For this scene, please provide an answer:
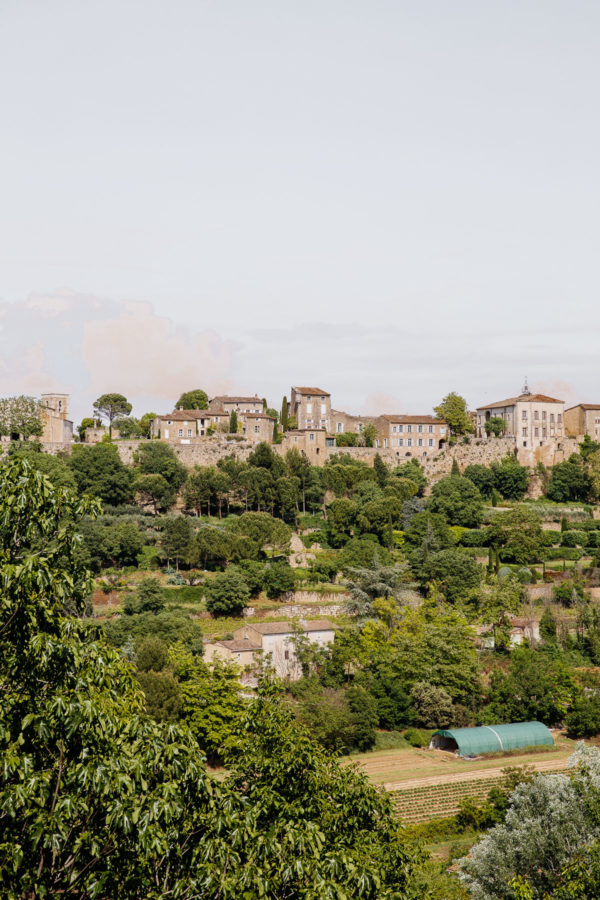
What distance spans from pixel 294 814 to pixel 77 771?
11.2ft

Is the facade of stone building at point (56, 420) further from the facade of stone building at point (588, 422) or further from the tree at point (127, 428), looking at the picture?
the facade of stone building at point (588, 422)

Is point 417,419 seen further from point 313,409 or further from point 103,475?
point 103,475

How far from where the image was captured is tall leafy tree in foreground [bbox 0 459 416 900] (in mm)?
7496

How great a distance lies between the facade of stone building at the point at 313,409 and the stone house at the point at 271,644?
124 feet

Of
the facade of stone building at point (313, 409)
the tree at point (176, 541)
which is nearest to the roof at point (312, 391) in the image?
the facade of stone building at point (313, 409)

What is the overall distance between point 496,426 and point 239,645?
4553cm

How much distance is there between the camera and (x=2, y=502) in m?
8.25

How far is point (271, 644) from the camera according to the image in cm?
3919

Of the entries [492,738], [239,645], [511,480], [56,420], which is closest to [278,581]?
[239,645]

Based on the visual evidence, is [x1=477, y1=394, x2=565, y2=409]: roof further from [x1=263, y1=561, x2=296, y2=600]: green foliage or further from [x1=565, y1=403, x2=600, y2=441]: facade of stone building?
[x1=263, y1=561, x2=296, y2=600]: green foliage

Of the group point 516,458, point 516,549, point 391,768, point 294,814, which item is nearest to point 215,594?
point 391,768

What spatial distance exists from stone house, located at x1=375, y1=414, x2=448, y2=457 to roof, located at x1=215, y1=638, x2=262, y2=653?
40.7m

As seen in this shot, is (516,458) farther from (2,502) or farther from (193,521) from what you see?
(2,502)

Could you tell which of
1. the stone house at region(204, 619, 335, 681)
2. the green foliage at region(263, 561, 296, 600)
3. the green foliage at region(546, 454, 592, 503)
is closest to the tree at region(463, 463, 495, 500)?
the green foliage at region(546, 454, 592, 503)
